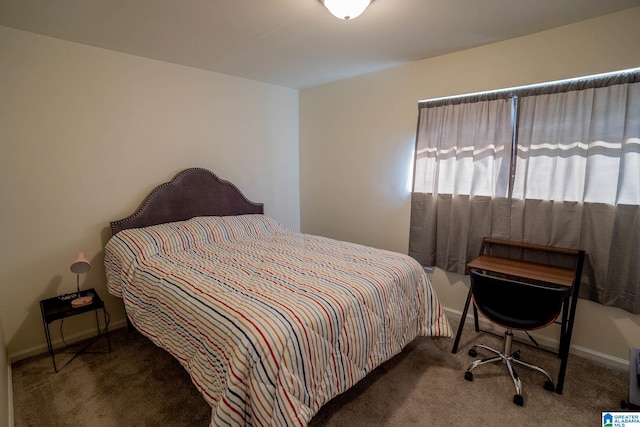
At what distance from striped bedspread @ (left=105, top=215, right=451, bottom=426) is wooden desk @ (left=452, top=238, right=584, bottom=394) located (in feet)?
1.77

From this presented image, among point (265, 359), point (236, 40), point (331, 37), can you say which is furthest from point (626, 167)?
point (236, 40)

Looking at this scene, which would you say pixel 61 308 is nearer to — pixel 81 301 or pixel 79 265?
pixel 81 301

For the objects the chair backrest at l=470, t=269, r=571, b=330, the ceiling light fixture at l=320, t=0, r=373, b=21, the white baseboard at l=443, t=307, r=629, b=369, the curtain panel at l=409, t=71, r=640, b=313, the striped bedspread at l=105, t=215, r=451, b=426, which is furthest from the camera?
the white baseboard at l=443, t=307, r=629, b=369

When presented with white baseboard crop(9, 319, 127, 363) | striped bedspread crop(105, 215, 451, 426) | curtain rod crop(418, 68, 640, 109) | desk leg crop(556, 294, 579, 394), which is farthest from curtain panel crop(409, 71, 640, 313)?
white baseboard crop(9, 319, 127, 363)

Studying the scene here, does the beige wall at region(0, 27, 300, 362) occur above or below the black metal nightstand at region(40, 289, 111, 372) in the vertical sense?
above

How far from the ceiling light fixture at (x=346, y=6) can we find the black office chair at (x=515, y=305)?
1.80 meters

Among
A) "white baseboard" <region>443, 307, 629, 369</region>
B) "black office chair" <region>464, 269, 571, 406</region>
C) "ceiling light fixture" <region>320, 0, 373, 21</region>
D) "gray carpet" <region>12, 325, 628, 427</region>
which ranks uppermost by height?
"ceiling light fixture" <region>320, 0, 373, 21</region>

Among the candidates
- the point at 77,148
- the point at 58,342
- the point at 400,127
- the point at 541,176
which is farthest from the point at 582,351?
the point at 77,148

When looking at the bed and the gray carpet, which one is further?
the gray carpet

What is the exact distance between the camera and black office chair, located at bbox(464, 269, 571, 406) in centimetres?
176

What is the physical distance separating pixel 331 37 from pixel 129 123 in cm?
191

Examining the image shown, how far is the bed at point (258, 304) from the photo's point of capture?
4.33 ft

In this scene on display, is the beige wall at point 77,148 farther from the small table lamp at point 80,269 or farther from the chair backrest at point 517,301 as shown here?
the chair backrest at point 517,301

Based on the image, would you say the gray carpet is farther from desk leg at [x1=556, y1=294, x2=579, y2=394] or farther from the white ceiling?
the white ceiling
